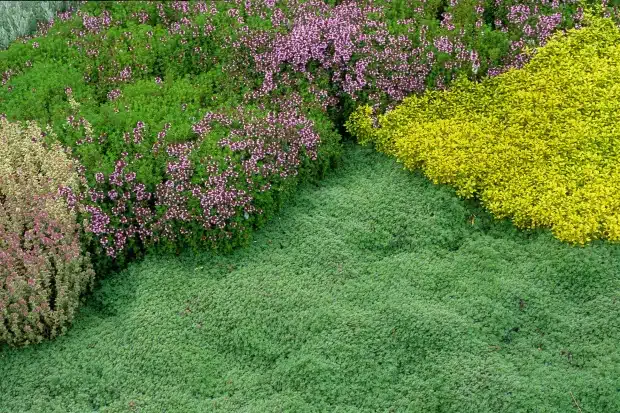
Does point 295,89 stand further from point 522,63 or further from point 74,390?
point 74,390

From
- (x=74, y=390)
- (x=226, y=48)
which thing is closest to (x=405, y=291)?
(x=74, y=390)

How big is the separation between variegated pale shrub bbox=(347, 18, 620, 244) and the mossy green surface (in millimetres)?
192

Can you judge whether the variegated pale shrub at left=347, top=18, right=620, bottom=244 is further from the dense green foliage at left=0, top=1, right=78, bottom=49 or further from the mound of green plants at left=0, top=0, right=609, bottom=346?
the dense green foliage at left=0, top=1, right=78, bottom=49

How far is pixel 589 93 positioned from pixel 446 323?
8.99 feet

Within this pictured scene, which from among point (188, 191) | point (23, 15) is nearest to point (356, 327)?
point (188, 191)

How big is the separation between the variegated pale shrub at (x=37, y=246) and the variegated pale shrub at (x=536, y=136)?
2708 mm

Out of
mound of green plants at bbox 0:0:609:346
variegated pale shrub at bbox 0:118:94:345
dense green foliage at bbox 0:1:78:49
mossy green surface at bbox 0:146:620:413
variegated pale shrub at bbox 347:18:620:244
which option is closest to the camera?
mossy green surface at bbox 0:146:620:413

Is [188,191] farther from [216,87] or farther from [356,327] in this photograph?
[356,327]

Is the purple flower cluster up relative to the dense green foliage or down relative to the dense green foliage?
down

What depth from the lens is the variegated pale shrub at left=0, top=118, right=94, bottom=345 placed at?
5.10 m

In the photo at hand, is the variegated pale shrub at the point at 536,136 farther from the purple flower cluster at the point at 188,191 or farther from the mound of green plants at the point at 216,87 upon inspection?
the purple flower cluster at the point at 188,191

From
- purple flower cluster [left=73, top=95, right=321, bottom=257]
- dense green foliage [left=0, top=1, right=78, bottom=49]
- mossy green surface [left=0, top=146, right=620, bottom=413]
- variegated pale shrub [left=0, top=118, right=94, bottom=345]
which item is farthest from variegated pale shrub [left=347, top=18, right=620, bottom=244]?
dense green foliage [left=0, top=1, right=78, bottom=49]

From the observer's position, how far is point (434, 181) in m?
5.95

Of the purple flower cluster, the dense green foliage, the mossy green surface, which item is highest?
the dense green foliage
